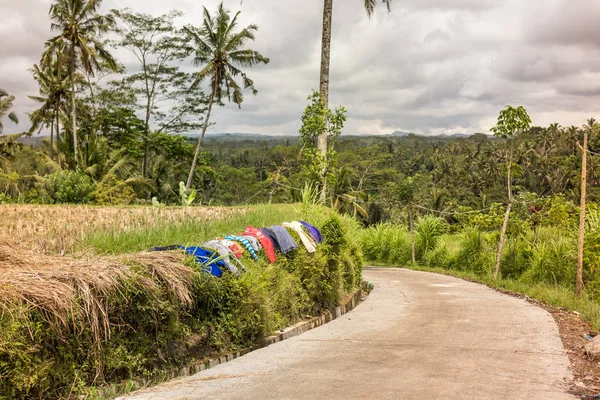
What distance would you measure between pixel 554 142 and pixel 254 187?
31.6m

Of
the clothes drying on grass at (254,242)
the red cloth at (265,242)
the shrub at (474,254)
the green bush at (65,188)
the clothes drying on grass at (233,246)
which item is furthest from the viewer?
the green bush at (65,188)

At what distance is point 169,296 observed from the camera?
6.00 m

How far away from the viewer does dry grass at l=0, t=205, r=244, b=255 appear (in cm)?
727

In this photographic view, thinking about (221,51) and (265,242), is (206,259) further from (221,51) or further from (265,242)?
(221,51)

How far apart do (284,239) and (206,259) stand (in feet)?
8.76

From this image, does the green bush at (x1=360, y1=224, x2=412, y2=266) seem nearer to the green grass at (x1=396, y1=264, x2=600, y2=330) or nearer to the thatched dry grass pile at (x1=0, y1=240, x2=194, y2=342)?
the green grass at (x1=396, y1=264, x2=600, y2=330)

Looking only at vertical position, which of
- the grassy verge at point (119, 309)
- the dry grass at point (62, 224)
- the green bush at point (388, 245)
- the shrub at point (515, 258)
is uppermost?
the dry grass at point (62, 224)

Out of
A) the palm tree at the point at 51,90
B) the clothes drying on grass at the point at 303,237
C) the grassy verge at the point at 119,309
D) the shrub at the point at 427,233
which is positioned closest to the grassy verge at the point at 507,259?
the shrub at the point at 427,233

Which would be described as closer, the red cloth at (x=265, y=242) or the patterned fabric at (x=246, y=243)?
the patterned fabric at (x=246, y=243)

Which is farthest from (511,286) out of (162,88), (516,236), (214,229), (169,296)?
(162,88)

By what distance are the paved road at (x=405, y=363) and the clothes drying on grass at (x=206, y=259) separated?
1120 millimetres

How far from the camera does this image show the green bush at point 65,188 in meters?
23.8

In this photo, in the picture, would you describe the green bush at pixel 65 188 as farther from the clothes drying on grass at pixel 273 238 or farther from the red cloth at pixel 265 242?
the red cloth at pixel 265 242

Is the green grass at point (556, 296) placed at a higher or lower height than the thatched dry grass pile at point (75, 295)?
lower
